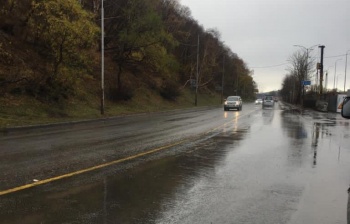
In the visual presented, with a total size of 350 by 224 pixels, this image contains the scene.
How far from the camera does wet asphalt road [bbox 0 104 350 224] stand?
5.15m

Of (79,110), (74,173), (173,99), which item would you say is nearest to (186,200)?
(74,173)

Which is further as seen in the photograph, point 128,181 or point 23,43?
point 23,43

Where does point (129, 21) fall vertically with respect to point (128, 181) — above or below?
above

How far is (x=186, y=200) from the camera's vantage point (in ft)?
19.1

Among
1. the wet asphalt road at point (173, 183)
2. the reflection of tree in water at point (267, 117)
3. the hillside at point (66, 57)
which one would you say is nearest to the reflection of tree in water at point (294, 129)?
the reflection of tree in water at point (267, 117)

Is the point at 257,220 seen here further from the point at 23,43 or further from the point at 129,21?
the point at 129,21

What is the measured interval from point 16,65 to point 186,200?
2314 cm

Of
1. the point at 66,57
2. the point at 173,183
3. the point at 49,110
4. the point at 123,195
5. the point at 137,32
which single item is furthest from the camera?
the point at 137,32

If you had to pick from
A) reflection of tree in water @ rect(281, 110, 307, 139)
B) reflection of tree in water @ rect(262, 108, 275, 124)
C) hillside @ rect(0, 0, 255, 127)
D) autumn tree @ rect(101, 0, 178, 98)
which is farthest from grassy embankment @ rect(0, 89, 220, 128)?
reflection of tree in water @ rect(281, 110, 307, 139)

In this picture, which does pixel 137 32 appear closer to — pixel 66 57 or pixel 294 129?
pixel 66 57

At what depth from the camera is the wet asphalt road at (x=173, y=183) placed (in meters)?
5.15

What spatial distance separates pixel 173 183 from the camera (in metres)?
6.92

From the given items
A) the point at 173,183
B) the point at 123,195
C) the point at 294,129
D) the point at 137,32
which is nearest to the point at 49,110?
the point at 137,32

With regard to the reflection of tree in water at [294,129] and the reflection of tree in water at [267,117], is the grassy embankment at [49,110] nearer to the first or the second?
the reflection of tree in water at [267,117]
